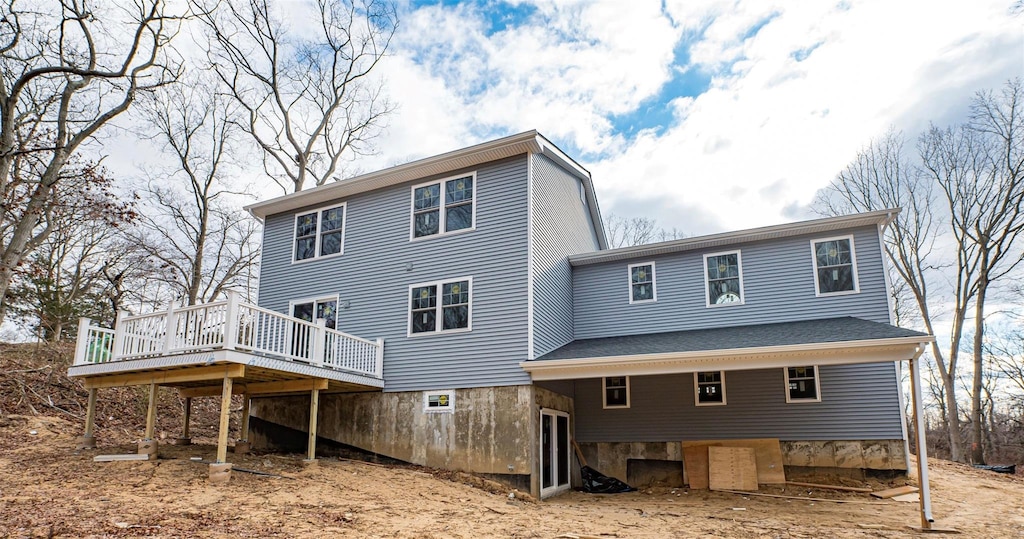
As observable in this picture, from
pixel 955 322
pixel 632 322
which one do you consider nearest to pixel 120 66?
pixel 632 322

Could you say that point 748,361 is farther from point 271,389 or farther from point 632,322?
point 271,389

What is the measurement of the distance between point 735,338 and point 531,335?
148 inches

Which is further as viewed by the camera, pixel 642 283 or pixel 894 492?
pixel 642 283

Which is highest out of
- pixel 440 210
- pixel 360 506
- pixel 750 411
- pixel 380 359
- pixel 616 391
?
pixel 440 210

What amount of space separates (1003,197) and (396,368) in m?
20.1

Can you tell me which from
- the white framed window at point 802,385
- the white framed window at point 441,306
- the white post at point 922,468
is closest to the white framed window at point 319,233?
the white framed window at point 441,306

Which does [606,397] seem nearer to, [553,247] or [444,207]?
[553,247]

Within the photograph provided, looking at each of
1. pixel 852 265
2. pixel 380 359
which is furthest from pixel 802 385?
pixel 380 359

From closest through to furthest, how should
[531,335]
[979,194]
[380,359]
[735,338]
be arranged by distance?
[735,338] < [531,335] < [380,359] < [979,194]

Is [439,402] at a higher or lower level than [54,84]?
lower

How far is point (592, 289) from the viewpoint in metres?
14.0

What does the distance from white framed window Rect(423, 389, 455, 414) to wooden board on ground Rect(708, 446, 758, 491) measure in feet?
17.7

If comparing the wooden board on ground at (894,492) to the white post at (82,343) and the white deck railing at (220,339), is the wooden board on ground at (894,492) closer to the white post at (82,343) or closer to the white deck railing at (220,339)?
the white deck railing at (220,339)

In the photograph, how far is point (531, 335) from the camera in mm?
11242
